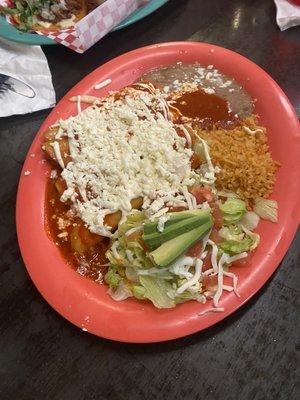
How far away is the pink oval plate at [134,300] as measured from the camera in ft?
4.79

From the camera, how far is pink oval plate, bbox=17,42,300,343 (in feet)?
4.79

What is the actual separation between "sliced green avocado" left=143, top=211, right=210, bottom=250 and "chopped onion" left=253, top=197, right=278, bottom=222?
206mm

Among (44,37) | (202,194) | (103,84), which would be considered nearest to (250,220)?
(202,194)

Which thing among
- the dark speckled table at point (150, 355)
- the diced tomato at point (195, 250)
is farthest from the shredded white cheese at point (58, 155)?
the diced tomato at point (195, 250)

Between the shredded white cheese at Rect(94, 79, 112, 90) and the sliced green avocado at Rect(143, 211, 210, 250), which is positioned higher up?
the shredded white cheese at Rect(94, 79, 112, 90)

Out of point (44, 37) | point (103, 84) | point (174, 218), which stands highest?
point (44, 37)

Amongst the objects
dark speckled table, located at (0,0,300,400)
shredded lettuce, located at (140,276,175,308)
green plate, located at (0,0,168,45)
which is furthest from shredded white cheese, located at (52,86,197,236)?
green plate, located at (0,0,168,45)

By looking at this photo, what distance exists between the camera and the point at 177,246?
149 centimetres

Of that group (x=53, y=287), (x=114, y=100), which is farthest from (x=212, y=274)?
(x=114, y=100)

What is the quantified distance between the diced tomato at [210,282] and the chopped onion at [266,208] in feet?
0.91

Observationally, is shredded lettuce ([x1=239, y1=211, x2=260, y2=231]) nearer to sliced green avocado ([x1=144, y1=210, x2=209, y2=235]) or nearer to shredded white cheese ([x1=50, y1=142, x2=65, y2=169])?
sliced green avocado ([x1=144, y1=210, x2=209, y2=235])

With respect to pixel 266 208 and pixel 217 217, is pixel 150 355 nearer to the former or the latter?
pixel 217 217

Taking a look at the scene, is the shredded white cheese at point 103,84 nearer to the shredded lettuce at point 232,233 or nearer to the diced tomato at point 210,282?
the shredded lettuce at point 232,233

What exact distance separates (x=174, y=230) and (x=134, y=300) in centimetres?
28
